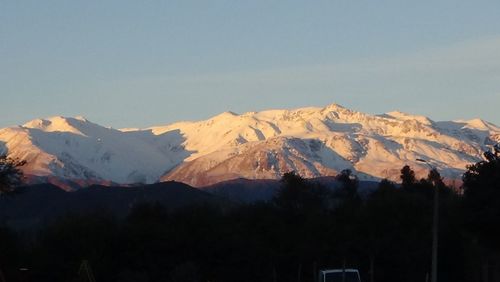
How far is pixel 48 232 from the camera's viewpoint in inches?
3000

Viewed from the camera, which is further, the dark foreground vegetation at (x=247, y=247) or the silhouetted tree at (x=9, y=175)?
the dark foreground vegetation at (x=247, y=247)

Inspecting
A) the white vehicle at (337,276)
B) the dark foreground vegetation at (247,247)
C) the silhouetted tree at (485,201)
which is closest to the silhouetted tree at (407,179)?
the dark foreground vegetation at (247,247)

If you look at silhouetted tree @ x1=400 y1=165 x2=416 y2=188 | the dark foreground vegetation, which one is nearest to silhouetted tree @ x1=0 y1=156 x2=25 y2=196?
the dark foreground vegetation

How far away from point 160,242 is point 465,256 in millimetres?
18605

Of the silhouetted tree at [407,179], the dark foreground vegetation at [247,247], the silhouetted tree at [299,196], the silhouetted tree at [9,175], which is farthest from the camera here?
the silhouetted tree at [407,179]

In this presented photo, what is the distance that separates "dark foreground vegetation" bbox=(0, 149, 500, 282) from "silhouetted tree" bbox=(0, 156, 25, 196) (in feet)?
15.0

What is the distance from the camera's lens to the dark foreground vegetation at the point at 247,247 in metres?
70.6

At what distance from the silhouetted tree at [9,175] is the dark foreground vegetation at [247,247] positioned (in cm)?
459

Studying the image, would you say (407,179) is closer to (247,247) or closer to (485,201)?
(247,247)

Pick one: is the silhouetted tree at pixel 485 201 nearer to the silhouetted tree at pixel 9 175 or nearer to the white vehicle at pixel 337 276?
the white vehicle at pixel 337 276

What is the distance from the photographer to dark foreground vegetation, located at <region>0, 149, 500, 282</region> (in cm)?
7062

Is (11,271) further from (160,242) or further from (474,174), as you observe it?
(474,174)

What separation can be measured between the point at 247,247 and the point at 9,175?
63.3 ft

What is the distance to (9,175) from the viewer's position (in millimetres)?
62250
